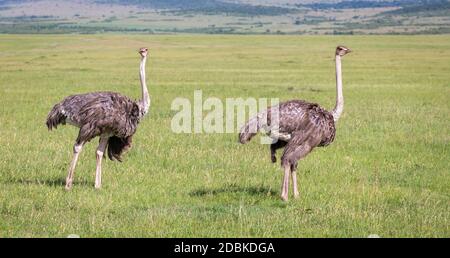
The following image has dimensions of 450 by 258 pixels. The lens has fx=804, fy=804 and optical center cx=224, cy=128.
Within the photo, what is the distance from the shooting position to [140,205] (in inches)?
418

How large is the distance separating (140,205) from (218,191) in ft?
4.67

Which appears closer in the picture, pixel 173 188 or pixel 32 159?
pixel 173 188

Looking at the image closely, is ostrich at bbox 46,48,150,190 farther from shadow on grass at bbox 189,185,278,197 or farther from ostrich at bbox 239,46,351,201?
ostrich at bbox 239,46,351,201

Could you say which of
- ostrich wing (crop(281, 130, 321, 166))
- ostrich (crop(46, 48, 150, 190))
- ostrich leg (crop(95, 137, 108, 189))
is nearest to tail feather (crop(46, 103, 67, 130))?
ostrich (crop(46, 48, 150, 190))

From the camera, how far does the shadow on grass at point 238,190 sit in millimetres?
11375

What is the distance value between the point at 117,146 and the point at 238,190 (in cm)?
194

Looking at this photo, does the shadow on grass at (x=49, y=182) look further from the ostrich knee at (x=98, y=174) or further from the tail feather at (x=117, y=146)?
the tail feather at (x=117, y=146)

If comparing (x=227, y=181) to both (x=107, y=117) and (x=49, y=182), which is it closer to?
(x=107, y=117)

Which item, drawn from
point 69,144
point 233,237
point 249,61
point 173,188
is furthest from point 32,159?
point 249,61

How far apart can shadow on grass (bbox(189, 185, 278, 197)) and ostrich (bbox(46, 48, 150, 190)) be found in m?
1.33

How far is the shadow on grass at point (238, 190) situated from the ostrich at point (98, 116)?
4.37 ft
